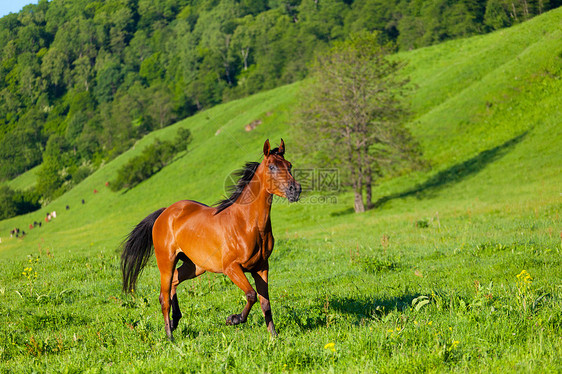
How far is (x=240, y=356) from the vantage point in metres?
5.77

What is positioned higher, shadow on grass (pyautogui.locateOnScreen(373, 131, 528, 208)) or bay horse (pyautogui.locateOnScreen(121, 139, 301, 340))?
bay horse (pyautogui.locateOnScreen(121, 139, 301, 340))

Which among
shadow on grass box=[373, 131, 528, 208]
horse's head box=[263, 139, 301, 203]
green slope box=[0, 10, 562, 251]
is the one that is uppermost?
horse's head box=[263, 139, 301, 203]

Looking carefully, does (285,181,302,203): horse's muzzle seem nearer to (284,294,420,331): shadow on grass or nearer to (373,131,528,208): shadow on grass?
(284,294,420,331): shadow on grass

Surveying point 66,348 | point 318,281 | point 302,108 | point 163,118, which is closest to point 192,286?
point 318,281

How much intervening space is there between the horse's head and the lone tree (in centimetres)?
2873

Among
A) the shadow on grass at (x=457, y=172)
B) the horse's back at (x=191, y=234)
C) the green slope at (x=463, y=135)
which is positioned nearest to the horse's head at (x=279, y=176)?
the horse's back at (x=191, y=234)

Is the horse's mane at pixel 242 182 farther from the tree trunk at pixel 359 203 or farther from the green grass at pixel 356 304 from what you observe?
the tree trunk at pixel 359 203

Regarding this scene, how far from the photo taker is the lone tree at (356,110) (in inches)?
1384

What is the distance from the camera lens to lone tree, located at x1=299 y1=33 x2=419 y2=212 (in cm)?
3516

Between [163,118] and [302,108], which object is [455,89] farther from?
[163,118]

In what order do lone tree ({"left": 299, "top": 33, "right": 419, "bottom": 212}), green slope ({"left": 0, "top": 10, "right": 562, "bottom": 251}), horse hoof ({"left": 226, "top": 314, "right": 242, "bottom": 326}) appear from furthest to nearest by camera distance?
green slope ({"left": 0, "top": 10, "right": 562, "bottom": 251}) → lone tree ({"left": 299, "top": 33, "right": 419, "bottom": 212}) → horse hoof ({"left": 226, "top": 314, "right": 242, "bottom": 326})

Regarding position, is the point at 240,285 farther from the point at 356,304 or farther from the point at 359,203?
the point at 359,203

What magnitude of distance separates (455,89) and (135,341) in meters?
59.7

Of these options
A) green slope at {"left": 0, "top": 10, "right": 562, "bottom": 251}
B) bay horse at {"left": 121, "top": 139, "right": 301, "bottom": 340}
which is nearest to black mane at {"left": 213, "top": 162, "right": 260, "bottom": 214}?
bay horse at {"left": 121, "top": 139, "right": 301, "bottom": 340}
